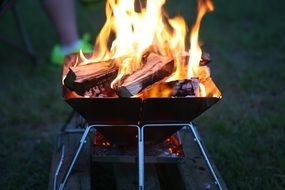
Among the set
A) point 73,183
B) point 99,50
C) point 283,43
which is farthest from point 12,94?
point 283,43

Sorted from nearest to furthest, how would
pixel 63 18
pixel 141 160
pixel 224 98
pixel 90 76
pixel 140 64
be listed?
pixel 141 160 < pixel 90 76 < pixel 140 64 < pixel 224 98 < pixel 63 18

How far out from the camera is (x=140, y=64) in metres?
2.38

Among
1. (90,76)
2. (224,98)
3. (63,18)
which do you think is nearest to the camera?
(90,76)

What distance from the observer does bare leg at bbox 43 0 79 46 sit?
4156 millimetres

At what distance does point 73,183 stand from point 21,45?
2.83 m

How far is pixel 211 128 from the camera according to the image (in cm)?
335

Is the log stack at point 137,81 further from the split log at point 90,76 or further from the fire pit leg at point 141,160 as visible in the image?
the fire pit leg at point 141,160

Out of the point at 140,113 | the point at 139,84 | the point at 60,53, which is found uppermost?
the point at 60,53

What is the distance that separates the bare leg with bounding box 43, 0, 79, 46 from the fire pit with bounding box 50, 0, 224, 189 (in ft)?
5.37

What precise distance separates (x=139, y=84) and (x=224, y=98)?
1.79 m

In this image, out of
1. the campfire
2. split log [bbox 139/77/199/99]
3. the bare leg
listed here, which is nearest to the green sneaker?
the bare leg

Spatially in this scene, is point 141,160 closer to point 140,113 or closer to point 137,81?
point 140,113

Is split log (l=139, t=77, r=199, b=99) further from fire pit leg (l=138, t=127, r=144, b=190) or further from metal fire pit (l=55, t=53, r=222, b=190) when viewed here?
fire pit leg (l=138, t=127, r=144, b=190)

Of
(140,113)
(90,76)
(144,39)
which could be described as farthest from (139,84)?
(144,39)
